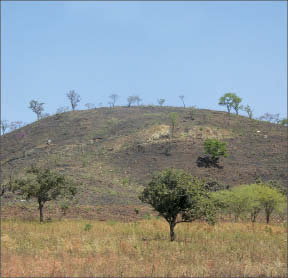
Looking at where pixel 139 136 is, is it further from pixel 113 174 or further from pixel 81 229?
pixel 81 229

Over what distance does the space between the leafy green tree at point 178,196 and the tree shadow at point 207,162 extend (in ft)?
180

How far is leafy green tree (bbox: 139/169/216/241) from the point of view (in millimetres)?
23219

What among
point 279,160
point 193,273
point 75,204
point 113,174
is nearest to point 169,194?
point 193,273

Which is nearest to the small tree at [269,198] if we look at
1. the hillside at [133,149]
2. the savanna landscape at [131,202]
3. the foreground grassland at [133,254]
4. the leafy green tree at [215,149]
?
the savanna landscape at [131,202]

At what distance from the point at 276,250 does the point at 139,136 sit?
75528 mm

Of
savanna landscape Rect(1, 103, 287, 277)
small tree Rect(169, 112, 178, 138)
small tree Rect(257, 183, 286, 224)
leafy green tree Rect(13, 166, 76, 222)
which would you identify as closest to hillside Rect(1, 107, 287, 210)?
savanna landscape Rect(1, 103, 287, 277)

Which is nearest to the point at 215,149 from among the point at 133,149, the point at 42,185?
the point at 133,149

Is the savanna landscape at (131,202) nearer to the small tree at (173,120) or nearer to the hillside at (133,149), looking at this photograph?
the hillside at (133,149)

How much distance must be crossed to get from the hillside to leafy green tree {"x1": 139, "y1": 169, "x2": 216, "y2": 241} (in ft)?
102

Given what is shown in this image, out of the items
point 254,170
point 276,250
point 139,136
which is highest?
point 139,136

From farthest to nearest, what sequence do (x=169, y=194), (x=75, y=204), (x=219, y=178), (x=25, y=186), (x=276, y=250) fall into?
(x=219, y=178), (x=75, y=204), (x=25, y=186), (x=169, y=194), (x=276, y=250)

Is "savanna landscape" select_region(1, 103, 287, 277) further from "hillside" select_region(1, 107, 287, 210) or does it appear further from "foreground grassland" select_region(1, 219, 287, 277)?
"hillside" select_region(1, 107, 287, 210)

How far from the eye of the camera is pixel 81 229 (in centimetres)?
2778

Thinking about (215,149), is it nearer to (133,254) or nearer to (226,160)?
(226,160)
